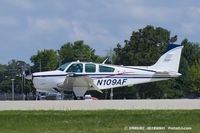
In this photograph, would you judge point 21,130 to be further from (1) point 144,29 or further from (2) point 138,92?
(1) point 144,29

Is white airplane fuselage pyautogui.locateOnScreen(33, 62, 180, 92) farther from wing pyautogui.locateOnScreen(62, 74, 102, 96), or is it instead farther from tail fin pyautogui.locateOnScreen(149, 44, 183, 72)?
tail fin pyautogui.locateOnScreen(149, 44, 183, 72)

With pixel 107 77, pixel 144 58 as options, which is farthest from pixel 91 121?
pixel 144 58

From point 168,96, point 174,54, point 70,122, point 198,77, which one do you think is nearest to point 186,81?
point 198,77

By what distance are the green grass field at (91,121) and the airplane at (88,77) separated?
17.2 meters

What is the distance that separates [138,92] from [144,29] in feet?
36.6

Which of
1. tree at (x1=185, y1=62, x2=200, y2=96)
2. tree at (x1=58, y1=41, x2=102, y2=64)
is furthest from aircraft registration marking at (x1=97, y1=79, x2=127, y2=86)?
tree at (x1=58, y1=41, x2=102, y2=64)

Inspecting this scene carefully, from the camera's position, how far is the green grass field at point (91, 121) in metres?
15.5

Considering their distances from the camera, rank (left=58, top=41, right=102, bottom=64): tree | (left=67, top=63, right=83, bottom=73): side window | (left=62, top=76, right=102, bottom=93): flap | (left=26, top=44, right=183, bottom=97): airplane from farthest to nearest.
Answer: (left=58, top=41, right=102, bottom=64): tree, (left=26, top=44, right=183, bottom=97): airplane, (left=67, top=63, right=83, bottom=73): side window, (left=62, top=76, right=102, bottom=93): flap

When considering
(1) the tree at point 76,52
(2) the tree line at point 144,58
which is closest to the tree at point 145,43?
(2) the tree line at point 144,58

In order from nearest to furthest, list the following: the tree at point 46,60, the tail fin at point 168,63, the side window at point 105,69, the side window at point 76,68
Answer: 1. the side window at point 76,68
2. the side window at point 105,69
3. the tail fin at point 168,63
4. the tree at point 46,60

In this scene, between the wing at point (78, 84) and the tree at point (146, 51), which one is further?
the tree at point (146, 51)

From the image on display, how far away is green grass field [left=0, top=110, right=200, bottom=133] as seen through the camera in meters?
15.5

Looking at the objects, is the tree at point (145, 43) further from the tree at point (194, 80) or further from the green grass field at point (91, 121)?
the green grass field at point (91, 121)

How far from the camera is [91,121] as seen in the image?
17969mm
